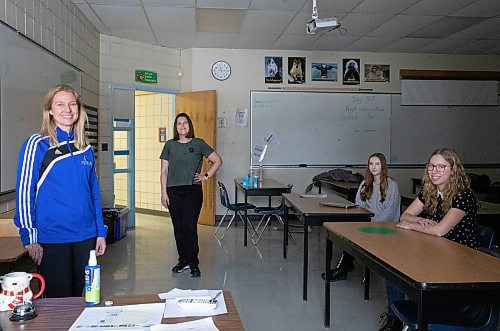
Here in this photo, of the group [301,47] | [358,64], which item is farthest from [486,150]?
[301,47]

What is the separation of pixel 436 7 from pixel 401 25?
0.81m

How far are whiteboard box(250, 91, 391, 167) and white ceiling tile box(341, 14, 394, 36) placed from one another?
1.55 m

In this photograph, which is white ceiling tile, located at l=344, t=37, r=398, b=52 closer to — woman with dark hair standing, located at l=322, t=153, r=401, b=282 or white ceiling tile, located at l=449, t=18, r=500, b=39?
white ceiling tile, located at l=449, t=18, r=500, b=39

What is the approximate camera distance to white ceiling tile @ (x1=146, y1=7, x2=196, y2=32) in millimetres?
5667

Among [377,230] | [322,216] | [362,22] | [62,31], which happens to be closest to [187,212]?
[322,216]

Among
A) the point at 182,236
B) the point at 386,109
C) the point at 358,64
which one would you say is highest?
the point at 358,64

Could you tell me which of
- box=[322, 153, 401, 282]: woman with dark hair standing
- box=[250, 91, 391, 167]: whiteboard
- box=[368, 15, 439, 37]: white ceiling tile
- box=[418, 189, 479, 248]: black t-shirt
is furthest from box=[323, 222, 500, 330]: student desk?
box=[250, 91, 391, 167]: whiteboard

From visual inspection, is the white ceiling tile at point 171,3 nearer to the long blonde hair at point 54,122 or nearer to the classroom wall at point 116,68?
the classroom wall at point 116,68

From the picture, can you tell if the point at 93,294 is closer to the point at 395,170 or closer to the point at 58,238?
the point at 58,238

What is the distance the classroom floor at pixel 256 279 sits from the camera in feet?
11.7

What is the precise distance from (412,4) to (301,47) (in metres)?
2.48

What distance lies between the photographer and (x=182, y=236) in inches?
182

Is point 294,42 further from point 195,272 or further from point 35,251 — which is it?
point 35,251

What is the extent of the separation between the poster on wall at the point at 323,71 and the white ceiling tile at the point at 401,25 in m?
1.22
